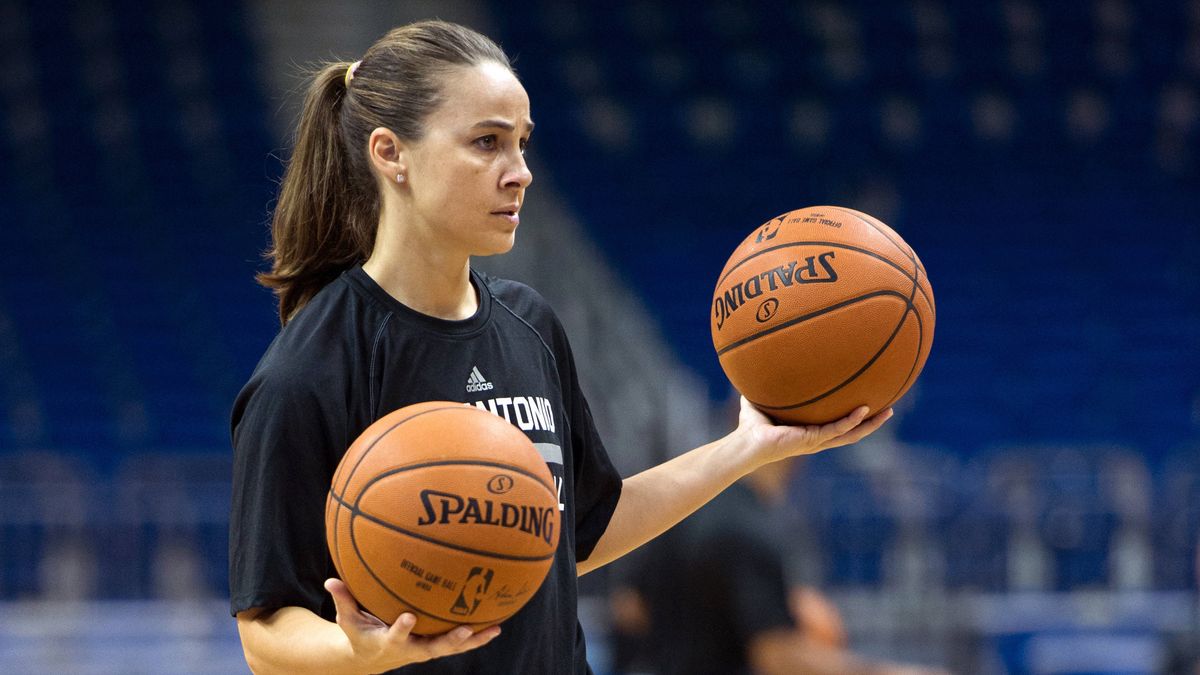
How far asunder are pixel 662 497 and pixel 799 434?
252mm

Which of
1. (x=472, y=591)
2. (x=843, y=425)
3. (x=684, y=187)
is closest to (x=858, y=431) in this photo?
(x=843, y=425)

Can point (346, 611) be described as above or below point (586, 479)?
below

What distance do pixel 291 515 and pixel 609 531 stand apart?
63 cm

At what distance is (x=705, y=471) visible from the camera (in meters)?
2.32

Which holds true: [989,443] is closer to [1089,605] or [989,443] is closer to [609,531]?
[1089,605]

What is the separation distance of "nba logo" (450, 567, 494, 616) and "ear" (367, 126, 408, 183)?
2.03 feet

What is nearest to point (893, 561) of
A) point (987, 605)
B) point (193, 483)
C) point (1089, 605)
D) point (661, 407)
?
point (987, 605)

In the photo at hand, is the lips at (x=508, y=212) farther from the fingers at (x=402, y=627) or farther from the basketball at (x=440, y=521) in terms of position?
the fingers at (x=402, y=627)

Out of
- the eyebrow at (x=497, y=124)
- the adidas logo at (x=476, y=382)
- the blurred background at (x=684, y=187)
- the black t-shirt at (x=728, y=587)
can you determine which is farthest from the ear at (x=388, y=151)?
the blurred background at (x=684, y=187)

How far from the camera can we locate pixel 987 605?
718 centimetres

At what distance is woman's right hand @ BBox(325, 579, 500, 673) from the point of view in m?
1.65

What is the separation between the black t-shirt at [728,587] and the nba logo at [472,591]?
1902mm

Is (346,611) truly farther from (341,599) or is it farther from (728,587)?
(728,587)
